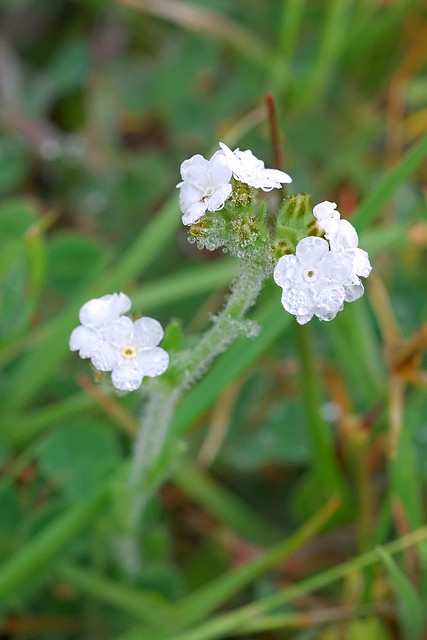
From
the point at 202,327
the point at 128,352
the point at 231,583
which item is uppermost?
the point at 202,327

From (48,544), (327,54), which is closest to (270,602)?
(48,544)

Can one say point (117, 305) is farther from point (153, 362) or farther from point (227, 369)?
point (227, 369)

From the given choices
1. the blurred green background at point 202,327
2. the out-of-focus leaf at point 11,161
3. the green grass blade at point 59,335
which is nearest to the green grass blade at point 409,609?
the blurred green background at point 202,327

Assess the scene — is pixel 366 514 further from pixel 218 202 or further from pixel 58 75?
pixel 58 75

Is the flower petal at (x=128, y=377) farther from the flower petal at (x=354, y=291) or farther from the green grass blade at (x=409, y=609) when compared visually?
the green grass blade at (x=409, y=609)

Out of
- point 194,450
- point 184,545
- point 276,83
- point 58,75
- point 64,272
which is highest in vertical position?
point 58,75

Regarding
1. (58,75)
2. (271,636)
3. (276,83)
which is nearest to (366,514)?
(271,636)
